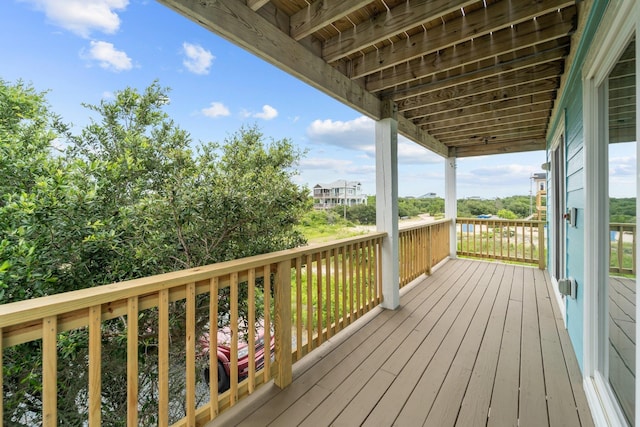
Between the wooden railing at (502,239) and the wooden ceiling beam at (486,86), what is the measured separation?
3.26m

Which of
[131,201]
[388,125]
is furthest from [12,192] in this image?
[388,125]

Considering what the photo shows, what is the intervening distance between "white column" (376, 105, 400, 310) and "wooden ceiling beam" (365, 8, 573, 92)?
419mm

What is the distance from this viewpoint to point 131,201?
2.00 m

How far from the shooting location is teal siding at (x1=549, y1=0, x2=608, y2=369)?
1839 mm

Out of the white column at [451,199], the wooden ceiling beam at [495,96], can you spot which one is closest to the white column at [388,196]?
the wooden ceiling beam at [495,96]

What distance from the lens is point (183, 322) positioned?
2.09 metres

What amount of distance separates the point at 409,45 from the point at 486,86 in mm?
1228

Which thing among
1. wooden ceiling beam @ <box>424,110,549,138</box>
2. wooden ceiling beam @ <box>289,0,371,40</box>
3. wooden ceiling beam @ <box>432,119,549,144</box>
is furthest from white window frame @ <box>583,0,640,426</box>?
wooden ceiling beam @ <box>432,119,549,144</box>

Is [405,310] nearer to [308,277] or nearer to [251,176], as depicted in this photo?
[308,277]

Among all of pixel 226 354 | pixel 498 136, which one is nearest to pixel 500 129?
pixel 498 136

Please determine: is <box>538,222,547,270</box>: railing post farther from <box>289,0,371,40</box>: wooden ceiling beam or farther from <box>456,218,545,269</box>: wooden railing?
<box>289,0,371,40</box>: wooden ceiling beam

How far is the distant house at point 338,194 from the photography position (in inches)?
102

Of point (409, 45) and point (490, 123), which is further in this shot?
point (490, 123)

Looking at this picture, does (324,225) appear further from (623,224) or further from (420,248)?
(420,248)
